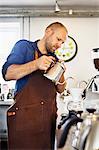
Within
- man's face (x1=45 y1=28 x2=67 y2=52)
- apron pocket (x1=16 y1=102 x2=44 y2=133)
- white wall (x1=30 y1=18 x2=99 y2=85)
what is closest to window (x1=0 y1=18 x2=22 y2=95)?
white wall (x1=30 y1=18 x2=99 y2=85)

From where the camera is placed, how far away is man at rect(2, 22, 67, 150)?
7.64ft

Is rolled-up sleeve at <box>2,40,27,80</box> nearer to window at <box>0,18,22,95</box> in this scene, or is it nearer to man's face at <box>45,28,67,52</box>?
man's face at <box>45,28,67,52</box>


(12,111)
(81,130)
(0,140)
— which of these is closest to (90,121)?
(81,130)

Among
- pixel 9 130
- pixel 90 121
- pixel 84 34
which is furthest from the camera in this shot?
pixel 84 34

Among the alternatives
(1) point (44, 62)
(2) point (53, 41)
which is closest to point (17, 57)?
(1) point (44, 62)

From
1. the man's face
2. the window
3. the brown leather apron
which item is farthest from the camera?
the window

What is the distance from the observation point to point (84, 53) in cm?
409

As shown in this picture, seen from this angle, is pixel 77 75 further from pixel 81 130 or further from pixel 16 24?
pixel 81 130

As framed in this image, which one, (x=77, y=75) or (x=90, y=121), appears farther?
(x=77, y=75)

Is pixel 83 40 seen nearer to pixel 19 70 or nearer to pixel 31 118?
pixel 19 70

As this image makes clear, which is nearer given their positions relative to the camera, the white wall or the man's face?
the man's face

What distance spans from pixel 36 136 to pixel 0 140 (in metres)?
0.32

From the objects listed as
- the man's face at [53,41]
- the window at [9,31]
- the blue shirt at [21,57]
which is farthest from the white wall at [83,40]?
the blue shirt at [21,57]

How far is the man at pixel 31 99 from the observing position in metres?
2.33
